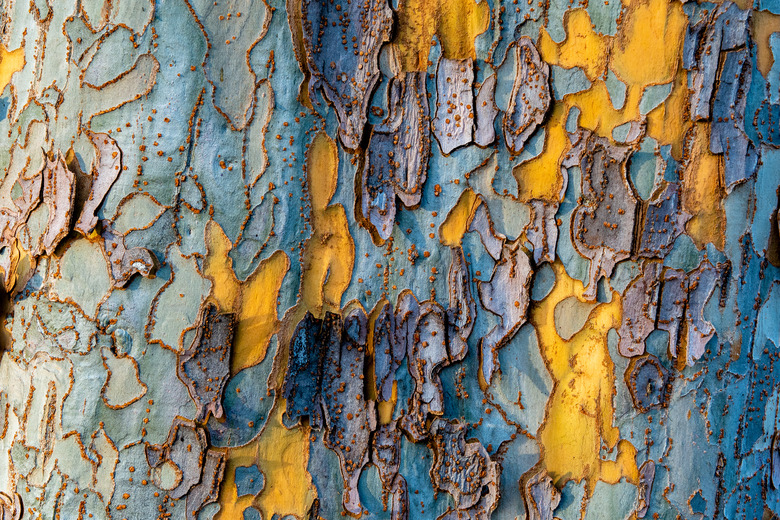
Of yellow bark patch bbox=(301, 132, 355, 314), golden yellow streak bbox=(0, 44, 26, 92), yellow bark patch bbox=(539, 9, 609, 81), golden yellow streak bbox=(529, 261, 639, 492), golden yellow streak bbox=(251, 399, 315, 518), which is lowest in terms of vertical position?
golden yellow streak bbox=(251, 399, 315, 518)

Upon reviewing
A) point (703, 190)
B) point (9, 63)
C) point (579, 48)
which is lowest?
point (703, 190)

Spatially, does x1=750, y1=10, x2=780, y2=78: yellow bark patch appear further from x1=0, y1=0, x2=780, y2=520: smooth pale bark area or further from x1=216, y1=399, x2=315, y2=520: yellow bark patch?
x1=216, y1=399, x2=315, y2=520: yellow bark patch

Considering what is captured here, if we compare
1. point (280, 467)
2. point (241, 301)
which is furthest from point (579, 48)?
point (280, 467)

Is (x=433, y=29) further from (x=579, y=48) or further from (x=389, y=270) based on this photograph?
(x=389, y=270)

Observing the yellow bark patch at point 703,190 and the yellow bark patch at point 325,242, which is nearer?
the yellow bark patch at point 703,190

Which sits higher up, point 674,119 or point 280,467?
Result: point 674,119

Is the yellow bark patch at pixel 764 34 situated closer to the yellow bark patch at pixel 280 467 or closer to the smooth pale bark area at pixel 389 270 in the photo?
the smooth pale bark area at pixel 389 270

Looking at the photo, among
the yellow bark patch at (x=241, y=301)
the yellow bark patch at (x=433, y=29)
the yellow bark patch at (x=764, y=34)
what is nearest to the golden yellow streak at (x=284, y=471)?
the yellow bark patch at (x=241, y=301)

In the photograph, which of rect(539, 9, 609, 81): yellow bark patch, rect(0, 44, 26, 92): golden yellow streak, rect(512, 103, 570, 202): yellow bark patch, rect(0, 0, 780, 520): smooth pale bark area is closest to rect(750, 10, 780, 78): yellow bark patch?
rect(0, 0, 780, 520): smooth pale bark area

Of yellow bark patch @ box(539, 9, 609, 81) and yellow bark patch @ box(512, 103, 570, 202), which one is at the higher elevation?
yellow bark patch @ box(539, 9, 609, 81)
